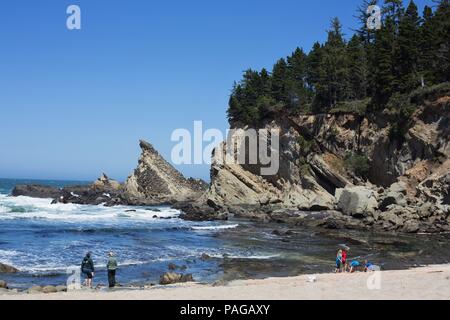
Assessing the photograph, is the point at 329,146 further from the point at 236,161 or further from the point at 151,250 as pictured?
the point at 151,250

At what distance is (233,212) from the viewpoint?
54.8m

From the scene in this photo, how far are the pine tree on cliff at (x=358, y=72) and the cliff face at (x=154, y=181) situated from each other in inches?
1238

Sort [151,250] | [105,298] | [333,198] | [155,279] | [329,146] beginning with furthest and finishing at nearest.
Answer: [329,146] → [333,198] → [151,250] → [155,279] → [105,298]

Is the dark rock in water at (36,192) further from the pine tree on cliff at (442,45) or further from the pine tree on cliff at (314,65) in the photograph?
the pine tree on cliff at (442,45)

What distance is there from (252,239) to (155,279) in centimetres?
1511

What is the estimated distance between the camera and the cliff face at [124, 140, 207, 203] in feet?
260

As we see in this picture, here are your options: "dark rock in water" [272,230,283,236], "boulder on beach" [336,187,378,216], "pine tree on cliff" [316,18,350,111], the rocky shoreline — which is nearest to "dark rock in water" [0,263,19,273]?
"dark rock in water" [272,230,283,236]

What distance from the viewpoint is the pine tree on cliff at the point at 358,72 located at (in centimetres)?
5868

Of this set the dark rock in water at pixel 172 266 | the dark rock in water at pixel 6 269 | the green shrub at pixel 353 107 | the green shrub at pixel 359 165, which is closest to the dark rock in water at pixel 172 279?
the dark rock in water at pixel 172 266

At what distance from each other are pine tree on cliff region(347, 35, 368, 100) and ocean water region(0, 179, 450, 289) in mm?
23846

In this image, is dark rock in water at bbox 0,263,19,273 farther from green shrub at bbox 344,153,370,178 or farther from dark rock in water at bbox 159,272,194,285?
green shrub at bbox 344,153,370,178

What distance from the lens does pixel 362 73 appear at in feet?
192

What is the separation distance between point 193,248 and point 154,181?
4990 cm
